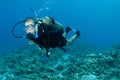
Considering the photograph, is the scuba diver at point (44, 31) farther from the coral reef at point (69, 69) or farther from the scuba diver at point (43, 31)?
the coral reef at point (69, 69)

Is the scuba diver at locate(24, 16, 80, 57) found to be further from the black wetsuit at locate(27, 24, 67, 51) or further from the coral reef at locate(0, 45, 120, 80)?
the coral reef at locate(0, 45, 120, 80)

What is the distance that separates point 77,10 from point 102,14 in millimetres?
21316

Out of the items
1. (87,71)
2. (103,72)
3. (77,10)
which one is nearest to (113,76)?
(103,72)

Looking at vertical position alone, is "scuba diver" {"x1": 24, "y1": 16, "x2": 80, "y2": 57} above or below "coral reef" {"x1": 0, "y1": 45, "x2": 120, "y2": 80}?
below

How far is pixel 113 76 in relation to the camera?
10.6 m

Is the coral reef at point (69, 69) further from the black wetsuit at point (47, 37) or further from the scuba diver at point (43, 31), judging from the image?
the scuba diver at point (43, 31)

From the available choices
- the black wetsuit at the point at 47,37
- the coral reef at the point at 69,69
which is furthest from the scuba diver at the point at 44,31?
the coral reef at the point at 69,69

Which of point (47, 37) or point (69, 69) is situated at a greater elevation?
point (69, 69)

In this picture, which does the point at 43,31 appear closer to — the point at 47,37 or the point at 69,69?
the point at 47,37

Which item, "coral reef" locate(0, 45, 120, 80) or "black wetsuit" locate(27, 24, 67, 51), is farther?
"coral reef" locate(0, 45, 120, 80)

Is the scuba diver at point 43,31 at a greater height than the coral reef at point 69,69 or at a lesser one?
lesser

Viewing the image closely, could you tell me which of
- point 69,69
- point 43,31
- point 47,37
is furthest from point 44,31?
point 69,69

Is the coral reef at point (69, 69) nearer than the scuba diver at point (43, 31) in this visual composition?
No

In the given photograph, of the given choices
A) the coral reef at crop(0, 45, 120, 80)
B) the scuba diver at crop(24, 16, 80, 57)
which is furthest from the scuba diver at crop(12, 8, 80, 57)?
the coral reef at crop(0, 45, 120, 80)
